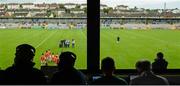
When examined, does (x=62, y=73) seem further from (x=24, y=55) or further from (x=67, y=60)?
(x=24, y=55)

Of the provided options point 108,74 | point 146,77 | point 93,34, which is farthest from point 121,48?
point 108,74

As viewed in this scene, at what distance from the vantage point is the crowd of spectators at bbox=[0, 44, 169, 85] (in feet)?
7.86

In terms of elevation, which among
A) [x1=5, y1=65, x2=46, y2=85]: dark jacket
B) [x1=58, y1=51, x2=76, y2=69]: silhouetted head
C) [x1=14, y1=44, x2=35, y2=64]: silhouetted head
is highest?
[x1=14, y1=44, x2=35, y2=64]: silhouetted head

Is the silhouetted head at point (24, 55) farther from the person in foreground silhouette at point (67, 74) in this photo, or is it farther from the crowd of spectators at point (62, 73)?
the person in foreground silhouette at point (67, 74)

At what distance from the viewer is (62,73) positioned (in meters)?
2.56

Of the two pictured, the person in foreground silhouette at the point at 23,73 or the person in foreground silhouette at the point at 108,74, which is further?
the person in foreground silhouette at the point at 108,74

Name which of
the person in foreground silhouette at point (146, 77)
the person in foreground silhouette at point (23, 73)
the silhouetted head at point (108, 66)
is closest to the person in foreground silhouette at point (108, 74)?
the silhouetted head at point (108, 66)

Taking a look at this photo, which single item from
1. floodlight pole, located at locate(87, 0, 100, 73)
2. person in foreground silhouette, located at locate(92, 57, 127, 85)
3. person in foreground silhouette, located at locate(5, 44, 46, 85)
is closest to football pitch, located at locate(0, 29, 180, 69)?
floodlight pole, located at locate(87, 0, 100, 73)

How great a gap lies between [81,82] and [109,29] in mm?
35820

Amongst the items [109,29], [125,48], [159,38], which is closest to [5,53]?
[125,48]

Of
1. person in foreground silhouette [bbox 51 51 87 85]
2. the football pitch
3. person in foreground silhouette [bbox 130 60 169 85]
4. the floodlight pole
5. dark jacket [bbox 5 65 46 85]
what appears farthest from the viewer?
the football pitch

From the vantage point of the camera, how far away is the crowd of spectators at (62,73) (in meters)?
2.39

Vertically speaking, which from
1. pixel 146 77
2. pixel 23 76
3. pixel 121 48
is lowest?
pixel 121 48

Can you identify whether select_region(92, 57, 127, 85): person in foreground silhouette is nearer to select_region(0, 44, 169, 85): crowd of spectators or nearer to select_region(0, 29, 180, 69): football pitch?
select_region(0, 44, 169, 85): crowd of spectators
